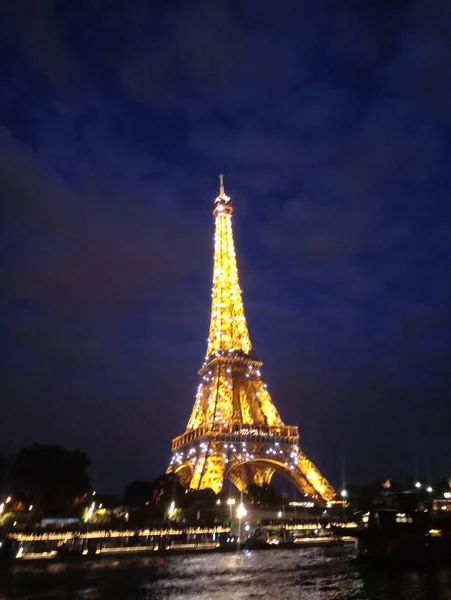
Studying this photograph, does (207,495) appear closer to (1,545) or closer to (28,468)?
(28,468)

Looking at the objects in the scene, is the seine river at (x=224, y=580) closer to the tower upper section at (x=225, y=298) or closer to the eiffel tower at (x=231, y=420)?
the eiffel tower at (x=231, y=420)

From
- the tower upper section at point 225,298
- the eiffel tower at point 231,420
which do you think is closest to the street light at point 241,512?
the eiffel tower at point 231,420

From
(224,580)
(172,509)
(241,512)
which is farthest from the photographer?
(172,509)

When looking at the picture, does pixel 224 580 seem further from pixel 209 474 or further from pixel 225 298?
pixel 225 298

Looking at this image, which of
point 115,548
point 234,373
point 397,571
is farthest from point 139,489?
point 397,571

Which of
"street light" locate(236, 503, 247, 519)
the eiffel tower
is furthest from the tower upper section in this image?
"street light" locate(236, 503, 247, 519)

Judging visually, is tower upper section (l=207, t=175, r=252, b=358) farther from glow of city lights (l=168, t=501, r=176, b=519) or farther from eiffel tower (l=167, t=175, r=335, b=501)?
glow of city lights (l=168, t=501, r=176, b=519)

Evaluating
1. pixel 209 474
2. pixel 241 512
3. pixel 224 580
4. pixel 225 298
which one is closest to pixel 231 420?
pixel 209 474
